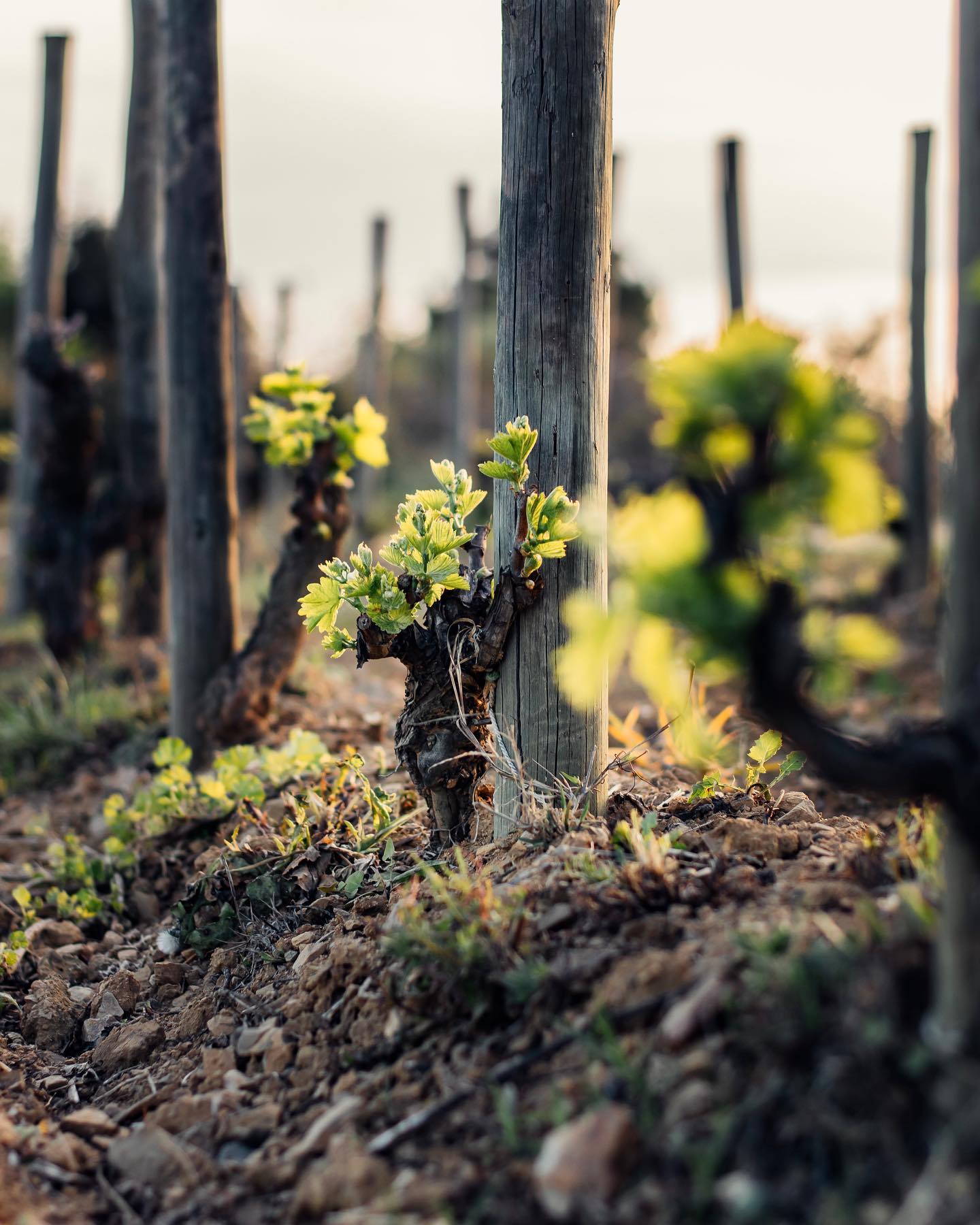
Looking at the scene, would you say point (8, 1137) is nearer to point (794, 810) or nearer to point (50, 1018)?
point (50, 1018)

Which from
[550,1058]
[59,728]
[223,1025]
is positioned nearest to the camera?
[550,1058]

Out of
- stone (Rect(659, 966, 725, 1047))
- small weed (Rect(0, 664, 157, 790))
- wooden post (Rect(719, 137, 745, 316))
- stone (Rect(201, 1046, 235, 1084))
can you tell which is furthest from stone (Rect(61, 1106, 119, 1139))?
wooden post (Rect(719, 137, 745, 316))

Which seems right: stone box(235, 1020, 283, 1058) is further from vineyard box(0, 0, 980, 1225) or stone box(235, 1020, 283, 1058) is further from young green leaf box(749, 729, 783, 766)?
young green leaf box(749, 729, 783, 766)

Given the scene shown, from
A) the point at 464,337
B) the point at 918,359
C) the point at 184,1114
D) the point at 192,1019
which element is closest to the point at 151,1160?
the point at 184,1114

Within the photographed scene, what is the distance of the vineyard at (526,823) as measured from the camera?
6.22ft

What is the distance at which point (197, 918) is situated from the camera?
3607 mm

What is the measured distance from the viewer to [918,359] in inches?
394

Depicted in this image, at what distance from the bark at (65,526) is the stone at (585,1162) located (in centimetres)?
628

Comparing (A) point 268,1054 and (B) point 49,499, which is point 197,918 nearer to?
(A) point 268,1054

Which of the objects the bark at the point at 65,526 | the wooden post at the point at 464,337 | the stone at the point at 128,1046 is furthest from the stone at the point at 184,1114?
the wooden post at the point at 464,337

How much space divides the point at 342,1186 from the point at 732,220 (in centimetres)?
922

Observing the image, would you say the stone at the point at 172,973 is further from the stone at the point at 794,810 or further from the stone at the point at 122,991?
the stone at the point at 794,810

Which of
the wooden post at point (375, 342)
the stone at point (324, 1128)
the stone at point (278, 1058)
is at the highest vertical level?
the wooden post at point (375, 342)

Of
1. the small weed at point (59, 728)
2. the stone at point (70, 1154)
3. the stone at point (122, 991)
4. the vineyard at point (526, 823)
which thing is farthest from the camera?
the small weed at point (59, 728)
